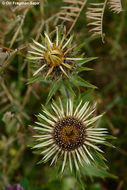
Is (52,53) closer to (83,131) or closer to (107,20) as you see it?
(83,131)

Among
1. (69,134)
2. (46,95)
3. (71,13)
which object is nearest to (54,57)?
(69,134)

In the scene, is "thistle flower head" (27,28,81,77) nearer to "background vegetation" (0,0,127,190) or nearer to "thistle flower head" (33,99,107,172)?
"thistle flower head" (33,99,107,172)

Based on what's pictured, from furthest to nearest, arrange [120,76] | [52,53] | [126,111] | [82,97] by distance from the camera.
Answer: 1. [120,76]
2. [126,111]
3. [82,97]
4. [52,53]

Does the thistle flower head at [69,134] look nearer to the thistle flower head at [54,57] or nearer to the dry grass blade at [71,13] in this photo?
the thistle flower head at [54,57]

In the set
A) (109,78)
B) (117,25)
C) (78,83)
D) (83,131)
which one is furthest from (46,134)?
(117,25)

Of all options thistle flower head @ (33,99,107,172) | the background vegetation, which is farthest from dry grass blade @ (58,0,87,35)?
thistle flower head @ (33,99,107,172)

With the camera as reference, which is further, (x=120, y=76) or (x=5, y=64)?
(x=120, y=76)
